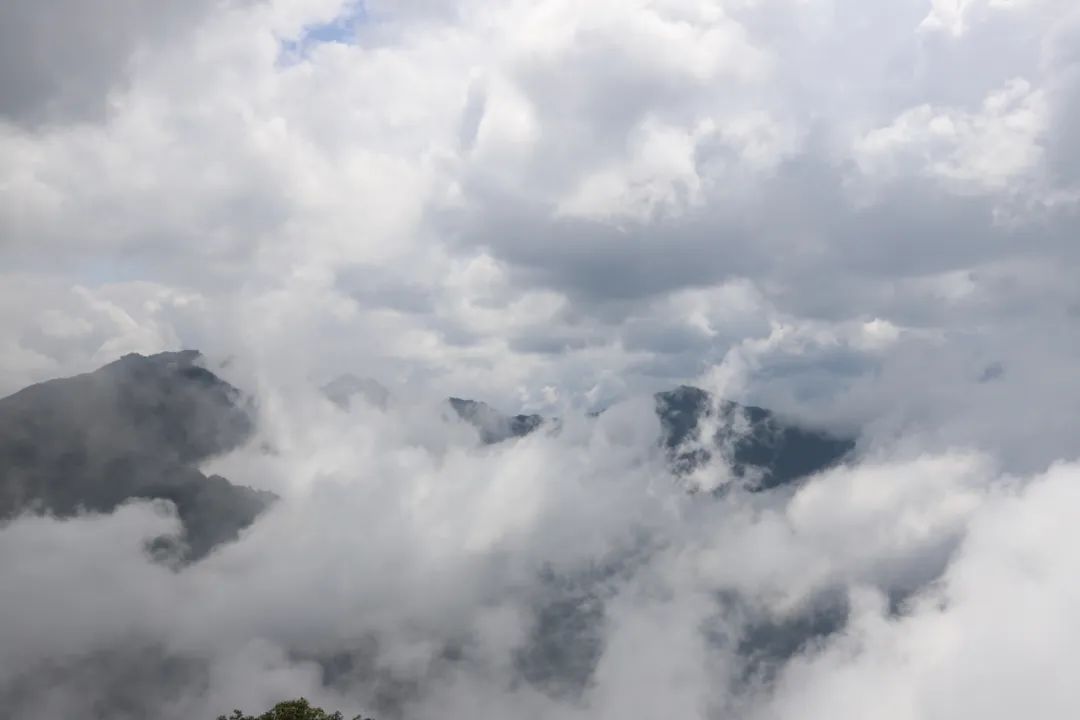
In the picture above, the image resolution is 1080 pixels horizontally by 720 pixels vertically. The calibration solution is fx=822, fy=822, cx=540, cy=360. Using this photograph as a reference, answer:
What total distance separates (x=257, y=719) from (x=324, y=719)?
53.5 feet

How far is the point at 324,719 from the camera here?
13988cm

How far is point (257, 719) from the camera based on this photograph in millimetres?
126250

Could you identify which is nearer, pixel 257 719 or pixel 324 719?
pixel 257 719
